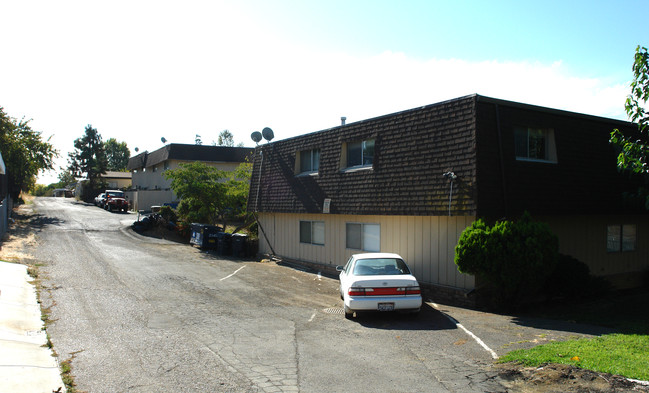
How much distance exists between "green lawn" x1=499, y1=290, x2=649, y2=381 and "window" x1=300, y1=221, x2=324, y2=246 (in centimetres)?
910

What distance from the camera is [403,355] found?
→ 8117mm

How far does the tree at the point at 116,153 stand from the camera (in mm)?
109500

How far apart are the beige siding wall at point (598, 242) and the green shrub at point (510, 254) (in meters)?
2.93

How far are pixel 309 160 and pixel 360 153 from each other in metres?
3.48

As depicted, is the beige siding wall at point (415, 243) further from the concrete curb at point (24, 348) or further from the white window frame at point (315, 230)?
the concrete curb at point (24, 348)

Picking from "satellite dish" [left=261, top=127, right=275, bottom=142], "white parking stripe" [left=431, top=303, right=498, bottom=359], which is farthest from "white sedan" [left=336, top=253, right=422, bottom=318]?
"satellite dish" [left=261, top=127, right=275, bottom=142]

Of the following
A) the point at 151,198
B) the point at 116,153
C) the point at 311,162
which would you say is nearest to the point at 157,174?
the point at 151,198

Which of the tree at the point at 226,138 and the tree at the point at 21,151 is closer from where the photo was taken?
the tree at the point at 21,151

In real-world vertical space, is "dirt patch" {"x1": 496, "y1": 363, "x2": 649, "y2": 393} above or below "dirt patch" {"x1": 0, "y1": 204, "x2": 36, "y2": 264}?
below

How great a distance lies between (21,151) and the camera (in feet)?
120

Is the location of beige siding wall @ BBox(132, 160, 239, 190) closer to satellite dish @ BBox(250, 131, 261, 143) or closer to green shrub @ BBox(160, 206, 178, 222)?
green shrub @ BBox(160, 206, 178, 222)

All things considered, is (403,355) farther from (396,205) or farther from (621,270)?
(621,270)

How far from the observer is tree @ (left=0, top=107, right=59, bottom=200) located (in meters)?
35.2

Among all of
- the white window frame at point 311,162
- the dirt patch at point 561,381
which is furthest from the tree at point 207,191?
the dirt patch at point 561,381
